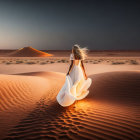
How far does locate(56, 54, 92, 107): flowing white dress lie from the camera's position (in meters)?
4.46

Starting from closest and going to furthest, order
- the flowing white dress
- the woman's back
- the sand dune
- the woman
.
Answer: the sand dune < the flowing white dress < the woman < the woman's back

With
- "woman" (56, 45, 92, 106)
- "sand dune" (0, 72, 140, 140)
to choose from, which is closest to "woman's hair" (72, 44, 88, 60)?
"woman" (56, 45, 92, 106)

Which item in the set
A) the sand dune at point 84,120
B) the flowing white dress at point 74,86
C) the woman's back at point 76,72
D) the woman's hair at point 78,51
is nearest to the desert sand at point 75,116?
the sand dune at point 84,120

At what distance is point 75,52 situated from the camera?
4.90 meters

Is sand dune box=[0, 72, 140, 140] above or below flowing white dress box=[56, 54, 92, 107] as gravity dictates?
below

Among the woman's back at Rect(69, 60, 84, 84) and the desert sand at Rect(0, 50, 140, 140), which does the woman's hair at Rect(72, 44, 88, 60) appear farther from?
the desert sand at Rect(0, 50, 140, 140)

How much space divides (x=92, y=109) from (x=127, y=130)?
1.33m

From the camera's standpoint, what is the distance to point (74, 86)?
4762 mm

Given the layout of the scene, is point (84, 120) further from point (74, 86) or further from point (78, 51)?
point (78, 51)

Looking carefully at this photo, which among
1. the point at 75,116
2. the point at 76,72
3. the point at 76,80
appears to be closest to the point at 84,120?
the point at 75,116

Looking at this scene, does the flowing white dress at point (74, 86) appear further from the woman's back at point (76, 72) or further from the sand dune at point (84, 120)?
the sand dune at point (84, 120)

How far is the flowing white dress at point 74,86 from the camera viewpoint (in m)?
4.46

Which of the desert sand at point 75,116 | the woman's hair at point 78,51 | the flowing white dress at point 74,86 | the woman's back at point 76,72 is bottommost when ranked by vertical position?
the desert sand at point 75,116

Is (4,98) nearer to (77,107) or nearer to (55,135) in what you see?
(77,107)
